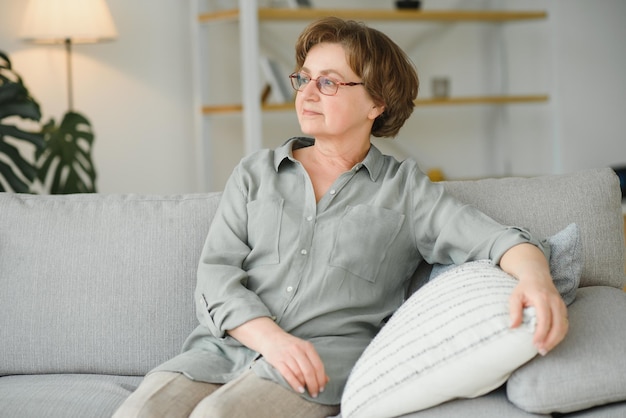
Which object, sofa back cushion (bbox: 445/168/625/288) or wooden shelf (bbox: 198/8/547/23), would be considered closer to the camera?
sofa back cushion (bbox: 445/168/625/288)

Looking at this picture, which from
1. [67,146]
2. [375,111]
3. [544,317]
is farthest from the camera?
[67,146]

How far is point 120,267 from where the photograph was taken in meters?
2.18

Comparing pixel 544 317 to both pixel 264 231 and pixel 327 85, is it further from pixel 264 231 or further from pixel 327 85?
pixel 327 85

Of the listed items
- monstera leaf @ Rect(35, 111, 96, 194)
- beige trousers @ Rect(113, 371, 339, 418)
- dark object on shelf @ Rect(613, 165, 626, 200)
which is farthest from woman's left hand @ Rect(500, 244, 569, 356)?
dark object on shelf @ Rect(613, 165, 626, 200)

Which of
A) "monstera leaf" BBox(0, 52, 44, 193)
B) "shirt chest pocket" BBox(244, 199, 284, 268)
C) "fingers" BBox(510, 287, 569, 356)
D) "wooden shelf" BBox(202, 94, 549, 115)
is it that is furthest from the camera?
"wooden shelf" BBox(202, 94, 549, 115)

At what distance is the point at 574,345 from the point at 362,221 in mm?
527

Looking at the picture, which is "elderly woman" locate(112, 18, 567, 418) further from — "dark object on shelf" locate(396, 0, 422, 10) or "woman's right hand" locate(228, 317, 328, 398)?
"dark object on shelf" locate(396, 0, 422, 10)

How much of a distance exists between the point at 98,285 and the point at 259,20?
8.29 ft

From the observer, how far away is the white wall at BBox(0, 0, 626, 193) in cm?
455

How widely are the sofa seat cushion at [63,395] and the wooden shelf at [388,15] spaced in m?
2.58

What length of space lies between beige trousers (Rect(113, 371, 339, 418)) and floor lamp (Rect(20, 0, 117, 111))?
2543mm

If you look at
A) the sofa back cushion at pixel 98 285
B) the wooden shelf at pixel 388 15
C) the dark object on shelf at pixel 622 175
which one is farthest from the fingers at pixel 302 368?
the dark object on shelf at pixel 622 175

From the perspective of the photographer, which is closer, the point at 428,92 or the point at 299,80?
the point at 299,80

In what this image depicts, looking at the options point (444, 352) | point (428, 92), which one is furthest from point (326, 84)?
point (428, 92)
